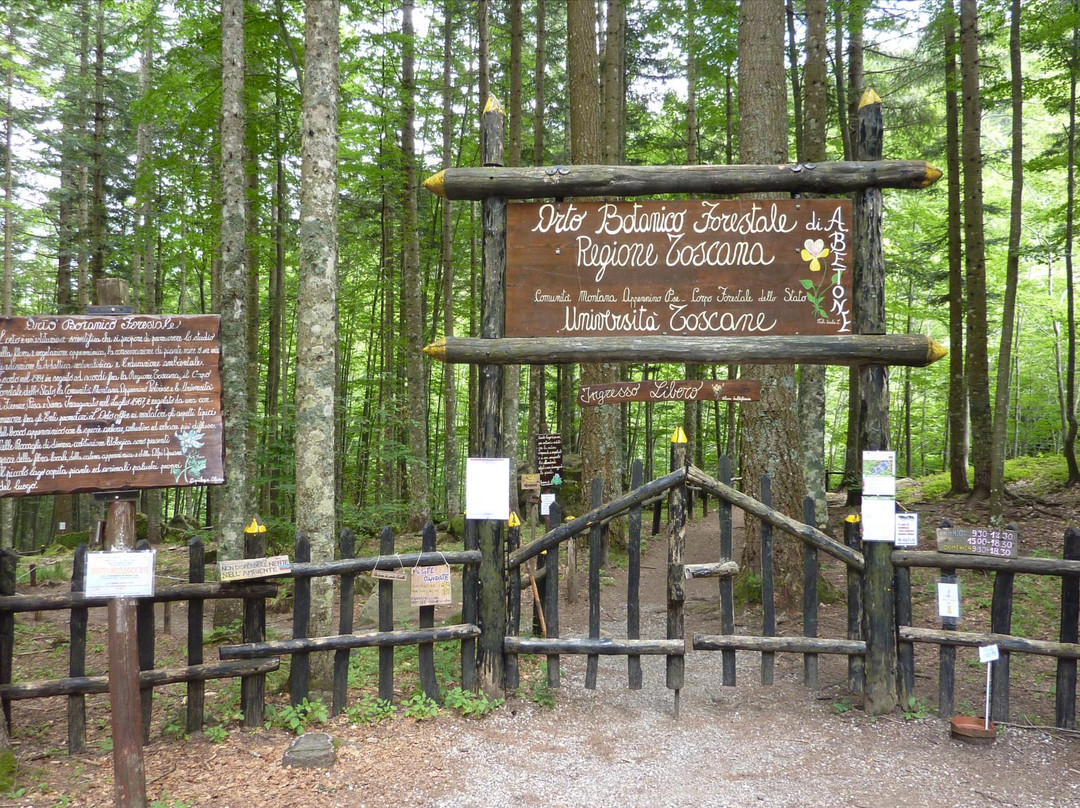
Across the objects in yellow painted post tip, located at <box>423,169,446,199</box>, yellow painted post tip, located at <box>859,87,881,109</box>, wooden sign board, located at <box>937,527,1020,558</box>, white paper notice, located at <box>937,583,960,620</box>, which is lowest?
white paper notice, located at <box>937,583,960,620</box>

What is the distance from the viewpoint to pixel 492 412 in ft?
17.1

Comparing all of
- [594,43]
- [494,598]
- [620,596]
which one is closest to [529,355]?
[494,598]

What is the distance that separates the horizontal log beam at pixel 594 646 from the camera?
503 centimetres

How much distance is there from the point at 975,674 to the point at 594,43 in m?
9.55

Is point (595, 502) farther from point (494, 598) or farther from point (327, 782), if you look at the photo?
point (327, 782)

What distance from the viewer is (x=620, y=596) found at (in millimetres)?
9367

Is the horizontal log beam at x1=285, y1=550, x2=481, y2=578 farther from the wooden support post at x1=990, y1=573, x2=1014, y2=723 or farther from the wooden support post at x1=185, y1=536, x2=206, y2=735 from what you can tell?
the wooden support post at x1=990, y1=573, x2=1014, y2=723

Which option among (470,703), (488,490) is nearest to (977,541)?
(488,490)

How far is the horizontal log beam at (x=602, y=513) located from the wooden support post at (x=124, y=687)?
8.51 ft

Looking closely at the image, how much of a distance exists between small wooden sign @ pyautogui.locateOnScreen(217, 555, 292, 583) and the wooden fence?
91mm

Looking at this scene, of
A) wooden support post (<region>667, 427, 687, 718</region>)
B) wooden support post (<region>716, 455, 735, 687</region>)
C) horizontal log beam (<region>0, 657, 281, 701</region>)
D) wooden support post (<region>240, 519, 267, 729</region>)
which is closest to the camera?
horizontal log beam (<region>0, 657, 281, 701</region>)

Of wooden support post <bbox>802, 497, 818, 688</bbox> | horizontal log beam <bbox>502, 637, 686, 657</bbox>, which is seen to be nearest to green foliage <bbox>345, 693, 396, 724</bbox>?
horizontal log beam <bbox>502, 637, 686, 657</bbox>

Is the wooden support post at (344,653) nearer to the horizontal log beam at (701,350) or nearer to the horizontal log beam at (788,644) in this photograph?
the horizontal log beam at (701,350)

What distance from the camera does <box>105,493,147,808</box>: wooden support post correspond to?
3551mm
